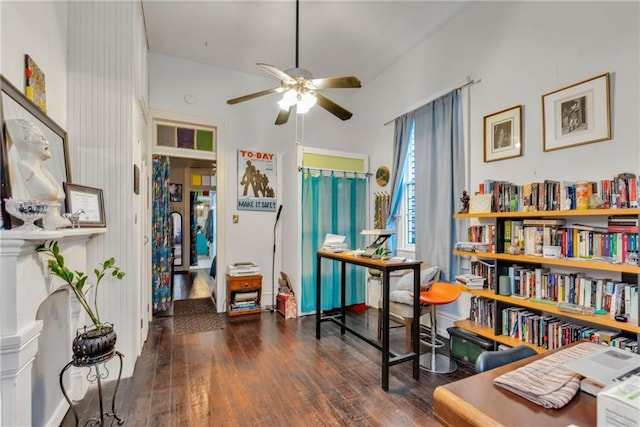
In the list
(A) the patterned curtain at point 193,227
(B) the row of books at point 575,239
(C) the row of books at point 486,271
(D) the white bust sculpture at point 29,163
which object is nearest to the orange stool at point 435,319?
(C) the row of books at point 486,271

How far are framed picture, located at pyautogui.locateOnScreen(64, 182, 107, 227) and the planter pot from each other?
0.78m

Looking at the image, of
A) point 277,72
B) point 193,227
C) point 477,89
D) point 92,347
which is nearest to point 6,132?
point 92,347

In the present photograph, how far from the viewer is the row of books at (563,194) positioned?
6.45 ft

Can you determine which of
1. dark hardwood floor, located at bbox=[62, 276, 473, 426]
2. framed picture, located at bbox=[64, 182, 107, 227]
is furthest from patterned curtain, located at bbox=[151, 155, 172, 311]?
framed picture, located at bbox=[64, 182, 107, 227]

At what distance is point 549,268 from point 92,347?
3429mm

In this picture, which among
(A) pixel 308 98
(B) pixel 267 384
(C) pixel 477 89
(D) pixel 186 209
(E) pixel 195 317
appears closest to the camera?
(B) pixel 267 384

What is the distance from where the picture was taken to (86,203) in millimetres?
2246

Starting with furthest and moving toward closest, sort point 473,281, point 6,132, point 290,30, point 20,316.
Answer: point 290,30 < point 473,281 < point 6,132 < point 20,316

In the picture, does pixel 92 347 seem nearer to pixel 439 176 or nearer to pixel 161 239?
pixel 161 239

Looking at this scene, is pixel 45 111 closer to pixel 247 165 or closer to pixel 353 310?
pixel 247 165

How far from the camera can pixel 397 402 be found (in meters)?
2.18

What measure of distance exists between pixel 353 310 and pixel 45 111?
4.03m

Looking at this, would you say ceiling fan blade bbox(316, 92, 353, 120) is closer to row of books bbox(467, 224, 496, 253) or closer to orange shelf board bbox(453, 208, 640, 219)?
orange shelf board bbox(453, 208, 640, 219)

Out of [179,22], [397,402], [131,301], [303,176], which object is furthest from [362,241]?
[179,22]
